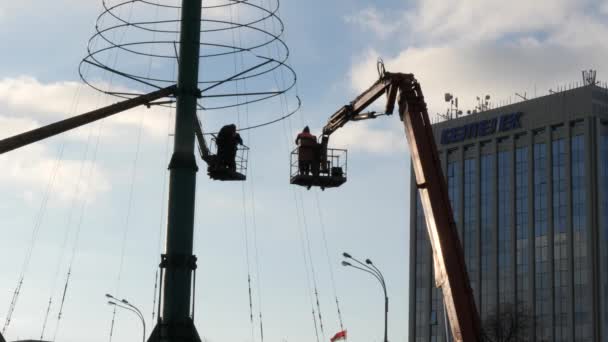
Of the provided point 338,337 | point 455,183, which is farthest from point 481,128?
point 338,337

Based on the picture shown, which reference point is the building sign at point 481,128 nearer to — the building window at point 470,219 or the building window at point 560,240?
the building window at point 470,219

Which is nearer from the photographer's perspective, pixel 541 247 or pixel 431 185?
pixel 431 185

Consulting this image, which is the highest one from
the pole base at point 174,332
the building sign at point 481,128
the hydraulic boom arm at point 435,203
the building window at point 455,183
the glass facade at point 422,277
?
the building sign at point 481,128

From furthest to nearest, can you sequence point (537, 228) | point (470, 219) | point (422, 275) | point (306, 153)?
1. point (422, 275)
2. point (470, 219)
3. point (537, 228)
4. point (306, 153)

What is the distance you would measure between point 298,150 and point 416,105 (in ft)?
19.7

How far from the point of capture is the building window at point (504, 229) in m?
146

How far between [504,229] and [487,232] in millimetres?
2817

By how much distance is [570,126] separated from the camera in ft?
459

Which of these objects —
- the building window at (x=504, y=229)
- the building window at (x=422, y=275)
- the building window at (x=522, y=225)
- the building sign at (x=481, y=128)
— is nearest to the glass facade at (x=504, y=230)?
the building window at (x=504, y=229)

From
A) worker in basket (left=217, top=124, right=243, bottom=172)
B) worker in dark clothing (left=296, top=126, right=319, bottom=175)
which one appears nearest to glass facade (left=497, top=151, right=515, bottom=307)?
worker in dark clothing (left=296, top=126, right=319, bottom=175)

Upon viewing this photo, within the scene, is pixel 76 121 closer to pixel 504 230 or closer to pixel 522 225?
pixel 522 225

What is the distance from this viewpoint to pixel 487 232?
149750 mm

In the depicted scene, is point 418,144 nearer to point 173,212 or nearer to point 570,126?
point 173,212

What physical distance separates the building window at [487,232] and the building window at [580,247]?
13.9 m
